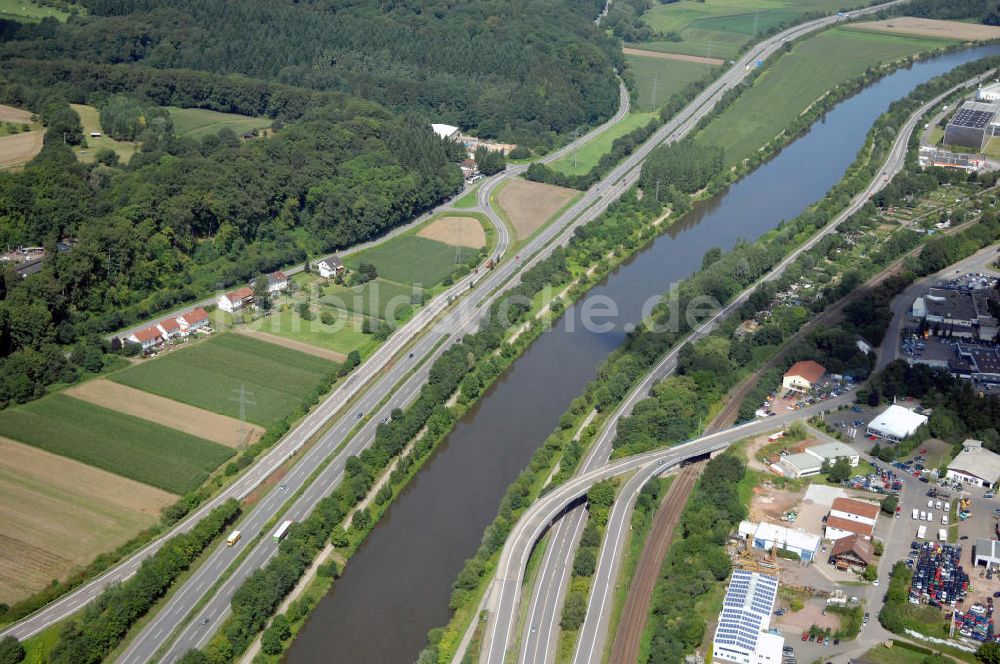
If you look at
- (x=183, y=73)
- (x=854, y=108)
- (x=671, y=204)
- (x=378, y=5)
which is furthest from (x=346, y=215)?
(x=854, y=108)

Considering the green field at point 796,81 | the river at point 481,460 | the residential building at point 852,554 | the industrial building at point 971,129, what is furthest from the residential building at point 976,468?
the industrial building at point 971,129

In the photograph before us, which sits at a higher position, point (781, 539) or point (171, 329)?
point (781, 539)

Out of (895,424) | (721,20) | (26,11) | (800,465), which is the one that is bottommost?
(721,20)

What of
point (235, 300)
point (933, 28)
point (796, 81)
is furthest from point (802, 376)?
point (933, 28)

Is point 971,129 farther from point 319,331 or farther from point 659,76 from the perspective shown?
point 319,331

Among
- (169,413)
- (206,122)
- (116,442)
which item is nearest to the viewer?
(116,442)

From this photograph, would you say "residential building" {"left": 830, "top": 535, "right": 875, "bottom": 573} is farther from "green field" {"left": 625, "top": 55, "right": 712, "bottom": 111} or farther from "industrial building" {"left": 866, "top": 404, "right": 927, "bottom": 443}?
"green field" {"left": 625, "top": 55, "right": 712, "bottom": 111}
